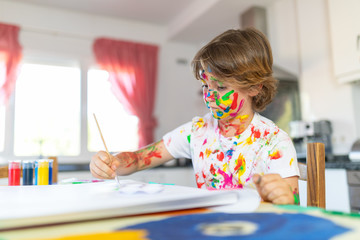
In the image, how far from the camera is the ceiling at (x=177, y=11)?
3.30 m

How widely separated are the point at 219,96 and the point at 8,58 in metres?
2.99

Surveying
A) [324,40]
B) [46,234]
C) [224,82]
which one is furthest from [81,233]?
[324,40]

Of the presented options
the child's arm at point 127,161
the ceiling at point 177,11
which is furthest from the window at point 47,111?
the child's arm at point 127,161

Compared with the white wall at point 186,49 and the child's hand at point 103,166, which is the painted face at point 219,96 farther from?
the white wall at point 186,49

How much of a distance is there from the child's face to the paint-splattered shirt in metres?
0.08

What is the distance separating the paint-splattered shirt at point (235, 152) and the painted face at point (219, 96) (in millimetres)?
85

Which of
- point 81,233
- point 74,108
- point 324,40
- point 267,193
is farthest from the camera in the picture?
point 74,108

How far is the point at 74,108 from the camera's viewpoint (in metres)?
3.64

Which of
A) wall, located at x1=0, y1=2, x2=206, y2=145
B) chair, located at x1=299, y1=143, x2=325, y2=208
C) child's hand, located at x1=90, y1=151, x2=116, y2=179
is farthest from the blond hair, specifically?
wall, located at x1=0, y1=2, x2=206, y2=145

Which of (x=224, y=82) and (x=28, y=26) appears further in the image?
(x=28, y=26)

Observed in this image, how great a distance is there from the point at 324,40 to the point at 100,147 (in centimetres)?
258

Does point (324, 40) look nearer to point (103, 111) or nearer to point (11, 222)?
point (103, 111)

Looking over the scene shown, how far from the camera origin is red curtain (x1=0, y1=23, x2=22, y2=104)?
3.20 m

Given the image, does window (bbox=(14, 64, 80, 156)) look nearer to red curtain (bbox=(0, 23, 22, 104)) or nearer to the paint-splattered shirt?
red curtain (bbox=(0, 23, 22, 104))
